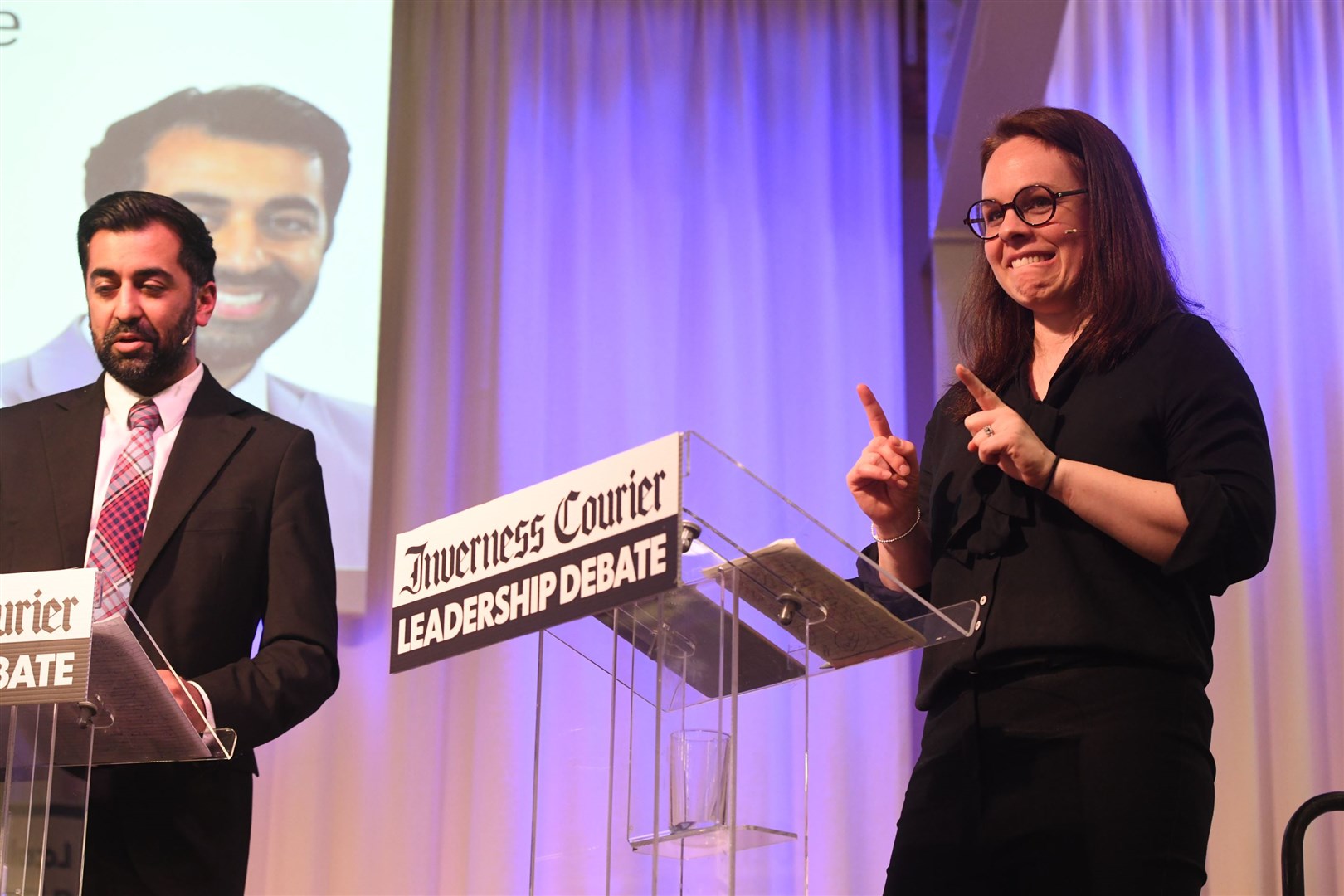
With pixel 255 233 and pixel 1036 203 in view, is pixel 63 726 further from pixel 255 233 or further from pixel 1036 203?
pixel 255 233

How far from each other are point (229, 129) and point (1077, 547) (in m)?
3.23

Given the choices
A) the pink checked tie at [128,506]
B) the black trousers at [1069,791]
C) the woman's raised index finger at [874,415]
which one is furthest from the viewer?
the pink checked tie at [128,506]

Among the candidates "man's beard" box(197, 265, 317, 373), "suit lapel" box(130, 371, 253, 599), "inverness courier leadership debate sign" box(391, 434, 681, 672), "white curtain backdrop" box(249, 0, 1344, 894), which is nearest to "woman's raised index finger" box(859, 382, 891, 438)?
"inverness courier leadership debate sign" box(391, 434, 681, 672)

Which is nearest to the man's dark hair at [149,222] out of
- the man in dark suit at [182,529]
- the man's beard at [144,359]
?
the man in dark suit at [182,529]

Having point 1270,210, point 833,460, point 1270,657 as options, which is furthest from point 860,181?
point 1270,657

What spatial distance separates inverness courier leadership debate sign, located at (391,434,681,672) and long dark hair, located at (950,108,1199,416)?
737 mm

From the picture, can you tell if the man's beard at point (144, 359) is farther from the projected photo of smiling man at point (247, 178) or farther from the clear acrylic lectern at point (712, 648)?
the projected photo of smiling man at point (247, 178)

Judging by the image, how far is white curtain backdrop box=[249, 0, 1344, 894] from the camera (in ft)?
13.4

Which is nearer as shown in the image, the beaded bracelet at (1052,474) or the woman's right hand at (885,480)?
the beaded bracelet at (1052,474)

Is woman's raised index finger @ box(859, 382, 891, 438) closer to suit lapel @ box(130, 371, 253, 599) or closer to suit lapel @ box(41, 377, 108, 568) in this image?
suit lapel @ box(130, 371, 253, 599)

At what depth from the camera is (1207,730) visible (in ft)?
5.95

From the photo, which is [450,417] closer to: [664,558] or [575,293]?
[575,293]

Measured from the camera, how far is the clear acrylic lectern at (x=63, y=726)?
5.74 feet

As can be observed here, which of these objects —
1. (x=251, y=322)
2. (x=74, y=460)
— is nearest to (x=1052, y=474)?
(x=74, y=460)
